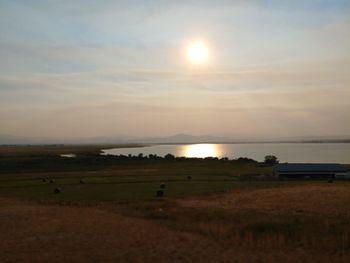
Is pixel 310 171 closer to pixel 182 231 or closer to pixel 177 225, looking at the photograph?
pixel 177 225

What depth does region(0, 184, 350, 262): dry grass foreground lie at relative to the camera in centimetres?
1802

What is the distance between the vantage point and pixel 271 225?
23.0m

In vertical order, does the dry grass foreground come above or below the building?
below

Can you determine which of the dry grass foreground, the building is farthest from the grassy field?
the building

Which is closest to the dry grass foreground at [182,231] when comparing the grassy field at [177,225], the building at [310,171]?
the grassy field at [177,225]

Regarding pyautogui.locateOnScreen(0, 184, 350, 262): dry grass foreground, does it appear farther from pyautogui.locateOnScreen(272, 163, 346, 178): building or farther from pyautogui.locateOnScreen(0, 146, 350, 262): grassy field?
pyautogui.locateOnScreen(272, 163, 346, 178): building

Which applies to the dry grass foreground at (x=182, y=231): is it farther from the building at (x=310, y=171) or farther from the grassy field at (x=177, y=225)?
the building at (x=310, y=171)

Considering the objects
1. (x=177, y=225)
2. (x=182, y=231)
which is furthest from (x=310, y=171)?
(x=182, y=231)

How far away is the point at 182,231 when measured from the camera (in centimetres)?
2325

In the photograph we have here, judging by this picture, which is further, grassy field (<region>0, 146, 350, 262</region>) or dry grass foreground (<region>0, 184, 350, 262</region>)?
grassy field (<region>0, 146, 350, 262</region>)

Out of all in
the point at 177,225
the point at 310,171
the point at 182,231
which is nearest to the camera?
the point at 182,231

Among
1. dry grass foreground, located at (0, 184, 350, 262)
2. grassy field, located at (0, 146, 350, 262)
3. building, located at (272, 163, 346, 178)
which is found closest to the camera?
dry grass foreground, located at (0, 184, 350, 262)

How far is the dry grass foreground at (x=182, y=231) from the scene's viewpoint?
18.0m

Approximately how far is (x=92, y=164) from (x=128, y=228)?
6880cm
